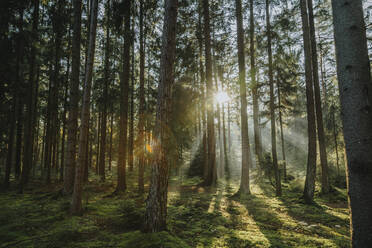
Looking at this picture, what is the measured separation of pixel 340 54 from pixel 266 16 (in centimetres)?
1214

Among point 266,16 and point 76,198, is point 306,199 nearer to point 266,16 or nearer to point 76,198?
point 76,198

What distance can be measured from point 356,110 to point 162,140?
3.60m

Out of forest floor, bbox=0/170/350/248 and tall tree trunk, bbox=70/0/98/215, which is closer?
forest floor, bbox=0/170/350/248

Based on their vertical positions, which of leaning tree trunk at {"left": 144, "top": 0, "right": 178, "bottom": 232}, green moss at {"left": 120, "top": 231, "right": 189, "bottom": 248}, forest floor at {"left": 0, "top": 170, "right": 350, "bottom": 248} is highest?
leaning tree trunk at {"left": 144, "top": 0, "right": 178, "bottom": 232}

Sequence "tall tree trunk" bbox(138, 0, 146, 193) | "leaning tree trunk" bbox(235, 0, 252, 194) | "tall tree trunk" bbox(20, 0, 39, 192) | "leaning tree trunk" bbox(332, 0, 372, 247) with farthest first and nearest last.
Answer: "leaning tree trunk" bbox(235, 0, 252, 194) → "tall tree trunk" bbox(20, 0, 39, 192) → "tall tree trunk" bbox(138, 0, 146, 193) → "leaning tree trunk" bbox(332, 0, 372, 247)

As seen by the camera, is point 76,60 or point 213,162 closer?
point 76,60

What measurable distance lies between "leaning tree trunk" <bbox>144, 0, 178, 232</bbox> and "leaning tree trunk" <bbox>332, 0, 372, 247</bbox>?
3425 mm

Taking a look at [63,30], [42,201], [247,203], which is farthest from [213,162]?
[63,30]

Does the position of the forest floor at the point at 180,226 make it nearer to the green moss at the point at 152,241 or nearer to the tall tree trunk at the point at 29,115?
the green moss at the point at 152,241

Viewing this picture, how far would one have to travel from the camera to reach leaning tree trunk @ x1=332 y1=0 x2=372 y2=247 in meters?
1.96

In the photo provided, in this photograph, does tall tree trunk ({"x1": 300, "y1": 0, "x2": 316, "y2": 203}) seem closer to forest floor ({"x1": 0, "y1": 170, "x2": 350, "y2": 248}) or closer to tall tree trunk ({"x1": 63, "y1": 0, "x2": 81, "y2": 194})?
forest floor ({"x1": 0, "y1": 170, "x2": 350, "y2": 248})

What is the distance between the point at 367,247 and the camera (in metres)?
1.90

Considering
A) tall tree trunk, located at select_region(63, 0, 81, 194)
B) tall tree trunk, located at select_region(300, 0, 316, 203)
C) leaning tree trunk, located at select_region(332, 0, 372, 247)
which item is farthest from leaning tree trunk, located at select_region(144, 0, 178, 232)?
tall tree trunk, located at select_region(300, 0, 316, 203)

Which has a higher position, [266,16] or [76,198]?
[266,16]
